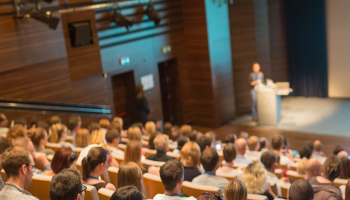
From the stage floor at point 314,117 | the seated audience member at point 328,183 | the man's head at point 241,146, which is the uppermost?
the man's head at point 241,146

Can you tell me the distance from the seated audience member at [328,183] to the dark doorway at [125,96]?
5656 mm

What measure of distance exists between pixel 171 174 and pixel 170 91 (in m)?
7.22

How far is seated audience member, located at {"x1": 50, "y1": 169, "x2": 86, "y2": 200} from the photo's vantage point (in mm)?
2363

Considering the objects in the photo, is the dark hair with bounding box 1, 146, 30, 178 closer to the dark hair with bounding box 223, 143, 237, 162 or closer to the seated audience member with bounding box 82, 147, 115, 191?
the seated audience member with bounding box 82, 147, 115, 191

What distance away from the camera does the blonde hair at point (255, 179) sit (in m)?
3.43

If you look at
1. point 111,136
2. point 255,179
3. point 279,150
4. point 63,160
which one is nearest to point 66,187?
point 63,160

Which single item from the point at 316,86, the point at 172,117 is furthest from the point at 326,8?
the point at 172,117

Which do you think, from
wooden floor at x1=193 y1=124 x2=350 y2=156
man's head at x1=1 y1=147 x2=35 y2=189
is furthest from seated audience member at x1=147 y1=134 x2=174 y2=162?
wooden floor at x1=193 y1=124 x2=350 y2=156

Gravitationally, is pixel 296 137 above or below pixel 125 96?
below

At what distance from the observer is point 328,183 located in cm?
365

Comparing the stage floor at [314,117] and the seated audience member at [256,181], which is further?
the stage floor at [314,117]

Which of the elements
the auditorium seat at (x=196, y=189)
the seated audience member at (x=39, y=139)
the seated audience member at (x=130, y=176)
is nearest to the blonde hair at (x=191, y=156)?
the auditorium seat at (x=196, y=189)

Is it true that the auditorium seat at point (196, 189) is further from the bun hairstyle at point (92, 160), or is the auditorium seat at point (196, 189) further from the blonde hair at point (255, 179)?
the bun hairstyle at point (92, 160)

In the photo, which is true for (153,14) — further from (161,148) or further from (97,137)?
(161,148)
